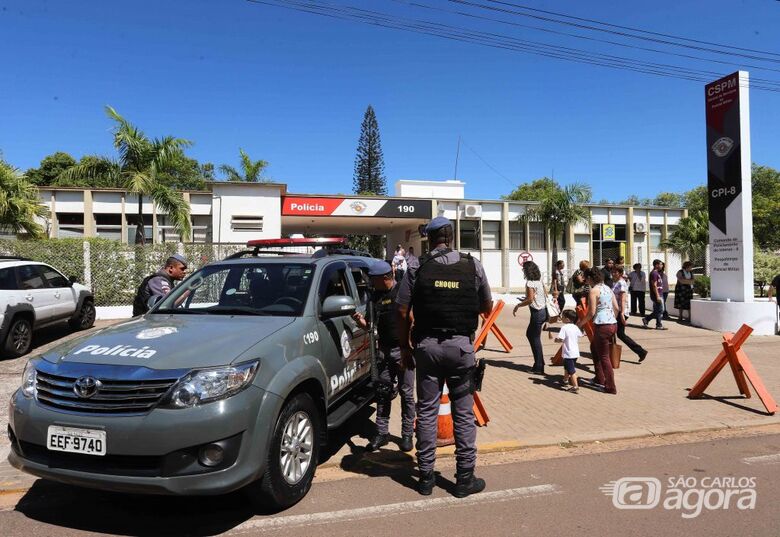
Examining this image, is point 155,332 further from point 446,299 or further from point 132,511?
point 446,299

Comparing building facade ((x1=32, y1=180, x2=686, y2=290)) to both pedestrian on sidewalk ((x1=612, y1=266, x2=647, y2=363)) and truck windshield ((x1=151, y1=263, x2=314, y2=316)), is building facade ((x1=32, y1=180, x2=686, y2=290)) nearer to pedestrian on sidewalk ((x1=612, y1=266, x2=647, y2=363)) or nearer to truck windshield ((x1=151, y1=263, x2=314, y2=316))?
pedestrian on sidewalk ((x1=612, y1=266, x2=647, y2=363))

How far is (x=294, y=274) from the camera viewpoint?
4.73 m

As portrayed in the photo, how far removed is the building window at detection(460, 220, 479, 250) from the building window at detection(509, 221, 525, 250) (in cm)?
203

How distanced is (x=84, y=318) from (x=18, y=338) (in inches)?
111

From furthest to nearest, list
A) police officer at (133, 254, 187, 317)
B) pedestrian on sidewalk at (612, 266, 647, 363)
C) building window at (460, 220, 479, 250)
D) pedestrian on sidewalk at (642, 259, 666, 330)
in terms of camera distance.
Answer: building window at (460, 220, 479, 250), pedestrian on sidewalk at (642, 259, 666, 330), pedestrian on sidewalk at (612, 266, 647, 363), police officer at (133, 254, 187, 317)

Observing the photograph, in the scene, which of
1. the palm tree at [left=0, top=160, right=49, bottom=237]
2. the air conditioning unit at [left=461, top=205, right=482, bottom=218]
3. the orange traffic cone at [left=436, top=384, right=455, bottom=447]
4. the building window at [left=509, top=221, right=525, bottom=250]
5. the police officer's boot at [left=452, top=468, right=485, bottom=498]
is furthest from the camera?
the building window at [left=509, top=221, right=525, bottom=250]

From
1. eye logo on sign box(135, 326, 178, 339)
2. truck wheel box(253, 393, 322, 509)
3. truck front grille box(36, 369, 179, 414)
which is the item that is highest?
eye logo on sign box(135, 326, 178, 339)

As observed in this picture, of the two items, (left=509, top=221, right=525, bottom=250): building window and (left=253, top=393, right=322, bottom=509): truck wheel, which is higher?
(left=509, top=221, right=525, bottom=250): building window

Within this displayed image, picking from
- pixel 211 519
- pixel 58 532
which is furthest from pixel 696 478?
pixel 58 532

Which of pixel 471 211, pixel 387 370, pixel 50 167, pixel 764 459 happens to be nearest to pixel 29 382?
pixel 387 370

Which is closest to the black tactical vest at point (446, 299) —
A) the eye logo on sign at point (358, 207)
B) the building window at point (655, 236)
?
the eye logo on sign at point (358, 207)

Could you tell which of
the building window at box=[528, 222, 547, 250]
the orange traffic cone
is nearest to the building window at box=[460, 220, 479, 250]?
the building window at box=[528, 222, 547, 250]

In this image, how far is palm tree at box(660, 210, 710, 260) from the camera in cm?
2608

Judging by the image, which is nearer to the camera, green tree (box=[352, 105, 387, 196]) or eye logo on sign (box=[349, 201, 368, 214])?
eye logo on sign (box=[349, 201, 368, 214])
